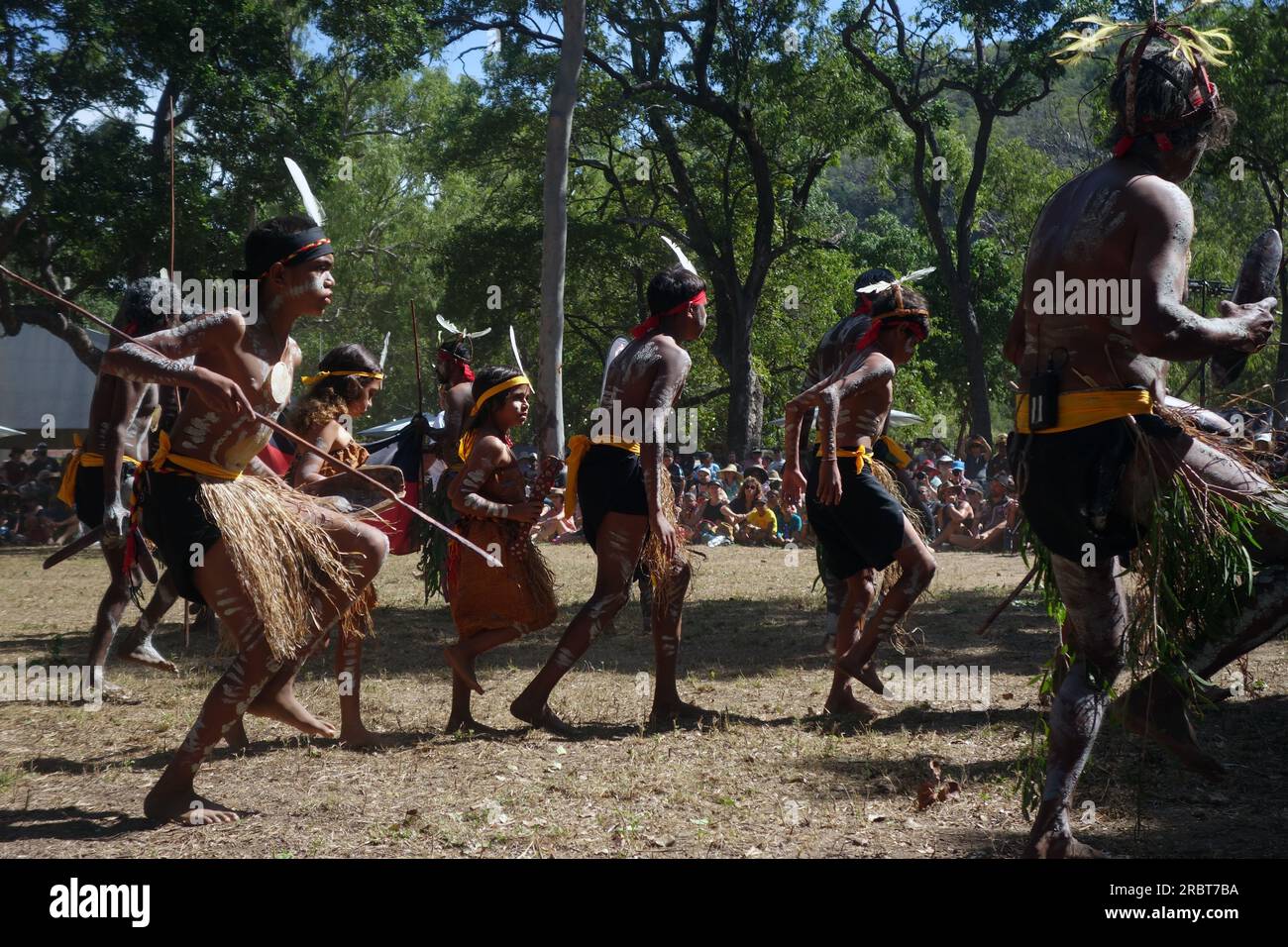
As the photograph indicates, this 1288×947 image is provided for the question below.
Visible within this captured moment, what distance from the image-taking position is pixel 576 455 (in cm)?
578

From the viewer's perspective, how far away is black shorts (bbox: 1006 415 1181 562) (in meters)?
3.53

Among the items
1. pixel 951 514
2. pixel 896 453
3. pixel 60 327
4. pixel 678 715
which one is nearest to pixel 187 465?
pixel 678 715

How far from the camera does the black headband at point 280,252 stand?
14.6ft

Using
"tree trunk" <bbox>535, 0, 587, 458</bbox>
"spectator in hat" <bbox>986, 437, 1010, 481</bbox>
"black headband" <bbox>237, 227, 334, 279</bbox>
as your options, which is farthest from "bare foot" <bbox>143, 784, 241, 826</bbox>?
"spectator in hat" <bbox>986, 437, 1010, 481</bbox>

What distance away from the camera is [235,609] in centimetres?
426

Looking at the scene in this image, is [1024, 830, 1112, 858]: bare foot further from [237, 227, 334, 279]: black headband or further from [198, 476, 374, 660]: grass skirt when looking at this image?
[237, 227, 334, 279]: black headband

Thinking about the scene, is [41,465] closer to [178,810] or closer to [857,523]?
[857,523]

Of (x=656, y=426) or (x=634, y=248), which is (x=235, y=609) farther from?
(x=634, y=248)

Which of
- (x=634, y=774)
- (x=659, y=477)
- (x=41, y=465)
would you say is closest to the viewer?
(x=634, y=774)

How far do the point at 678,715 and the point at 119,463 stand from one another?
315 cm

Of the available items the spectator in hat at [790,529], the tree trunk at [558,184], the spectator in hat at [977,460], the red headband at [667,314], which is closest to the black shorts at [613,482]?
the red headband at [667,314]

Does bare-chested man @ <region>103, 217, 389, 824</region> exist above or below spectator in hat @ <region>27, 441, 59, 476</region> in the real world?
above
